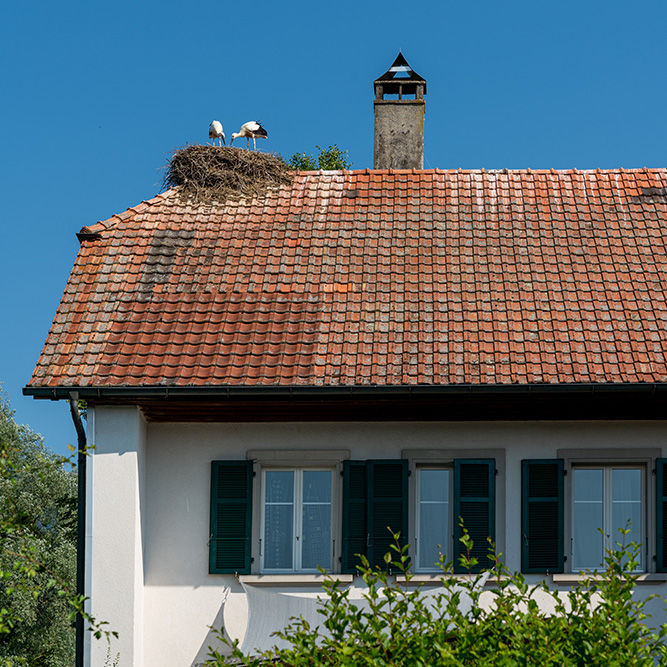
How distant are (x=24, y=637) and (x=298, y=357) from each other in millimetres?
16787

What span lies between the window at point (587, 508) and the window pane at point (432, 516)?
0.84 m

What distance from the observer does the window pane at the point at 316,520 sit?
482 inches

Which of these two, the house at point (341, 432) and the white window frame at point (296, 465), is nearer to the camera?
the house at point (341, 432)

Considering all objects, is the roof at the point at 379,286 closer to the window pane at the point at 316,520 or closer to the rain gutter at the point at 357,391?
the rain gutter at the point at 357,391

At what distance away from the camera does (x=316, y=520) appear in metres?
12.3

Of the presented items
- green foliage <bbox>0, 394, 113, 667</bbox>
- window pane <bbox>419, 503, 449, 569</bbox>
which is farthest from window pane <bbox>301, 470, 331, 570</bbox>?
green foliage <bbox>0, 394, 113, 667</bbox>

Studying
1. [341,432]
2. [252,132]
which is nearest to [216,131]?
[252,132]

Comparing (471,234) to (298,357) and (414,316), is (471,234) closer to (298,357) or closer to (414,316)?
(414,316)

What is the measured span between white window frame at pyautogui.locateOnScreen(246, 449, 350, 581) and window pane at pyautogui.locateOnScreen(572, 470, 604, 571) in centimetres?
251

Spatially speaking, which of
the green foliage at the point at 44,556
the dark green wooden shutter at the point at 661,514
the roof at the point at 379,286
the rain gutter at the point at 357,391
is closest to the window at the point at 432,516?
the rain gutter at the point at 357,391

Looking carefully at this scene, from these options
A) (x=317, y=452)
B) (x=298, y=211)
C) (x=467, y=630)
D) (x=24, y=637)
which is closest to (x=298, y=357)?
(x=317, y=452)

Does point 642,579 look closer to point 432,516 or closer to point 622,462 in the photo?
point 622,462

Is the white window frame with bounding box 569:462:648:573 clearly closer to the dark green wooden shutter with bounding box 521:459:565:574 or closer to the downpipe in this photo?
the dark green wooden shutter with bounding box 521:459:565:574

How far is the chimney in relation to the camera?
55.4 ft
